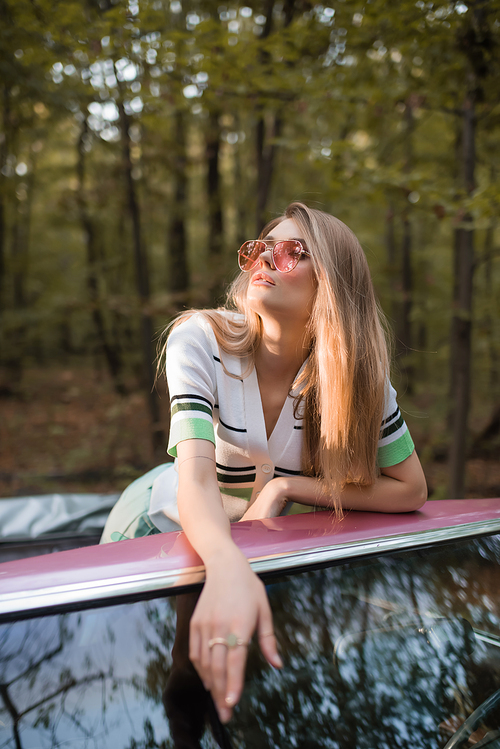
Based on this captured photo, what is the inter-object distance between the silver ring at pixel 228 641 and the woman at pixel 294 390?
0.59 metres

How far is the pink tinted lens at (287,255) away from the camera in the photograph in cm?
172

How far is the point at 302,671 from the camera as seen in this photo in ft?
3.48

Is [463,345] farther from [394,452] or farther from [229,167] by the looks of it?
[229,167]

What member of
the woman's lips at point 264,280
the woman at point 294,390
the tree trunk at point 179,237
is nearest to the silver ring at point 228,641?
the woman at point 294,390

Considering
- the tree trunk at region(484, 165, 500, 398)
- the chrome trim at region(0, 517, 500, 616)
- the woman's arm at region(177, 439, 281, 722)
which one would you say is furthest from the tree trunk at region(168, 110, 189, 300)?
the woman's arm at region(177, 439, 281, 722)

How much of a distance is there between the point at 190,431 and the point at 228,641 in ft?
2.09

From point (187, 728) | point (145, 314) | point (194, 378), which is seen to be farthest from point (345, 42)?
point (187, 728)

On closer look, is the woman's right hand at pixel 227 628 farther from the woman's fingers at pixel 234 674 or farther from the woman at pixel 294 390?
the woman at pixel 294 390

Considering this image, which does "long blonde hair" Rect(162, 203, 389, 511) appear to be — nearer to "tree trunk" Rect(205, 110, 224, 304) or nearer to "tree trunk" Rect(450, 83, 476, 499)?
"tree trunk" Rect(450, 83, 476, 499)

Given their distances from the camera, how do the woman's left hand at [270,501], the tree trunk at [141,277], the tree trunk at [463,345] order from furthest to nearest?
1. the tree trunk at [141,277]
2. the tree trunk at [463,345]
3. the woman's left hand at [270,501]

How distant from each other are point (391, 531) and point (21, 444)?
8683 millimetres

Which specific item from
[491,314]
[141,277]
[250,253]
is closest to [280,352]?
[250,253]

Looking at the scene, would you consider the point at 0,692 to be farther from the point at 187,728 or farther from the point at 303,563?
the point at 303,563

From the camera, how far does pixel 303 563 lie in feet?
3.84
